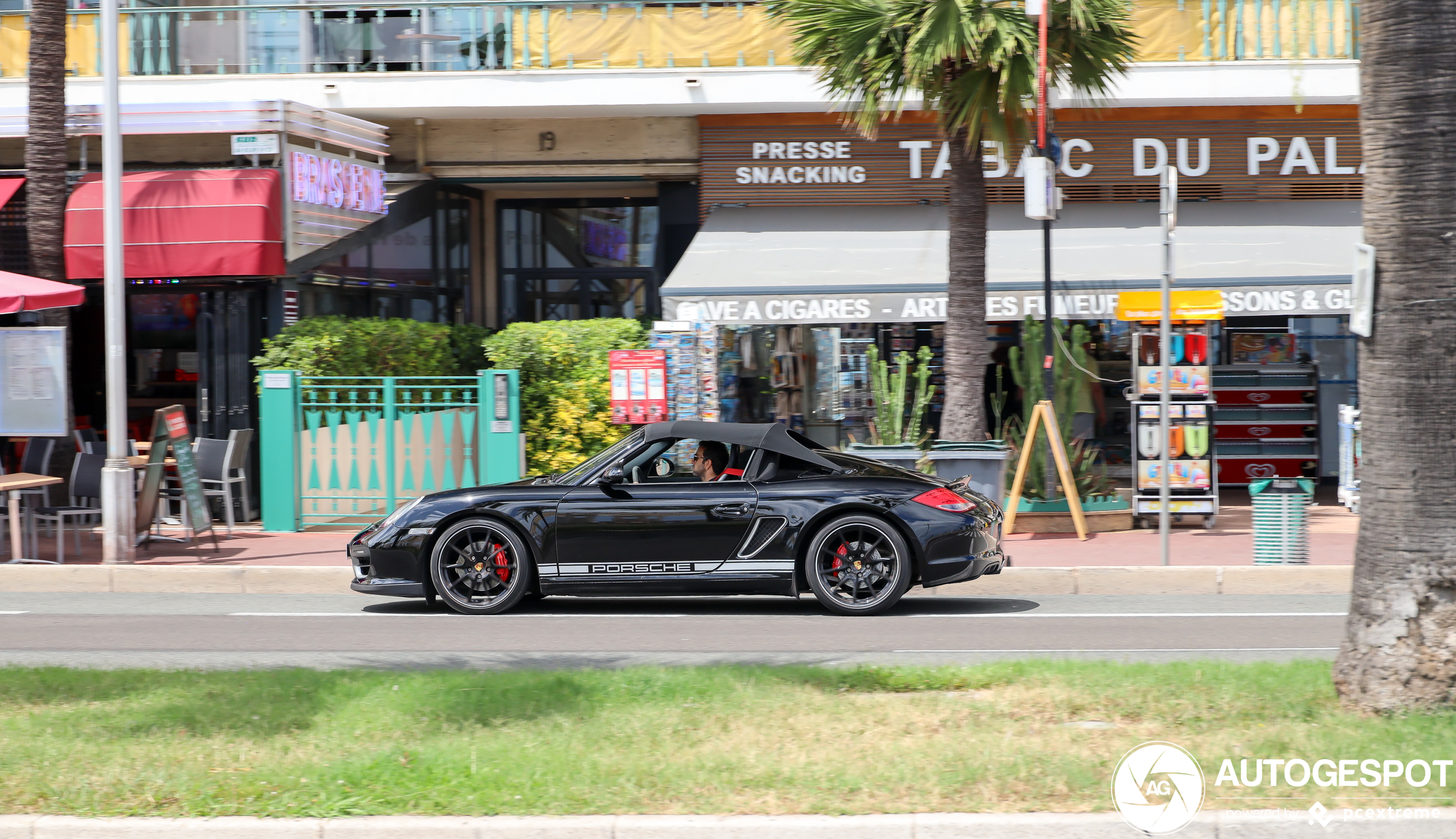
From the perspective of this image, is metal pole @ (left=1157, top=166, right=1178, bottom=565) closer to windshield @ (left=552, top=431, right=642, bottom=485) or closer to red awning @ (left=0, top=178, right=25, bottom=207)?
windshield @ (left=552, top=431, right=642, bottom=485)

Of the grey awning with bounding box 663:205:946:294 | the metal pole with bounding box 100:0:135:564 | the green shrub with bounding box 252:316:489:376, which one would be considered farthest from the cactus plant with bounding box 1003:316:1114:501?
the metal pole with bounding box 100:0:135:564

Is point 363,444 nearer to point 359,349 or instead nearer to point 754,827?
point 359,349

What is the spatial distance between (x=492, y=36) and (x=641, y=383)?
20.7 feet

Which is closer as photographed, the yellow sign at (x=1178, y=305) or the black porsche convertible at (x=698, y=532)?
the black porsche convertible at (x=698, y=532)

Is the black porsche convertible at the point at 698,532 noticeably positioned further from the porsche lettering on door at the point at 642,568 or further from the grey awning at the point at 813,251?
the grey awning at the point at 813,251

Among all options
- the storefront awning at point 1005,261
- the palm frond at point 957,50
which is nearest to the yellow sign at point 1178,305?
the storefront awning at point 1005,261

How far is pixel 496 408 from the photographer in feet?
48.6

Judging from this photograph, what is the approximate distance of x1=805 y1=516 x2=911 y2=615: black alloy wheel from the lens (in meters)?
9.76

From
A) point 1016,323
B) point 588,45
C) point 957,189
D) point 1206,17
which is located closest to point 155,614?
point 957,189

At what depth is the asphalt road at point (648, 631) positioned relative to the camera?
26.5 feet

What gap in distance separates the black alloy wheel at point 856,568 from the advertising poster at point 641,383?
18.6ft

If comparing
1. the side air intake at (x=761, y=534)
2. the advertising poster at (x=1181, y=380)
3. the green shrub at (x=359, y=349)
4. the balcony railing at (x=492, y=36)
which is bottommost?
the side air intake at (x=761, y=534)

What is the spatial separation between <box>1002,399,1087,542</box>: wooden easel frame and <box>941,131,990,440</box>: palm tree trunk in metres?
0.72

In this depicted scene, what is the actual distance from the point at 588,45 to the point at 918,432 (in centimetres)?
762
